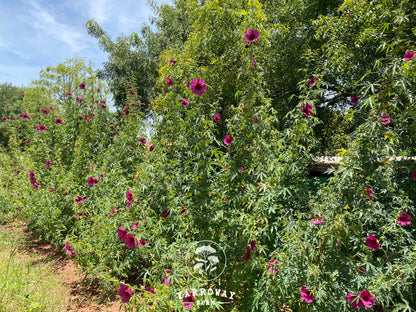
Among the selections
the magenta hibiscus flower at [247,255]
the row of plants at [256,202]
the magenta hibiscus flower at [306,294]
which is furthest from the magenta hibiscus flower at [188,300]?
the magenta hibiscus flower at [306,294]

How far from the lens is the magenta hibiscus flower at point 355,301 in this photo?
5.79 ft

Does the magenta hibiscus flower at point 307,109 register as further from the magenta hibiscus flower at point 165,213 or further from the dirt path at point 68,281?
the dirt path at point 68,281

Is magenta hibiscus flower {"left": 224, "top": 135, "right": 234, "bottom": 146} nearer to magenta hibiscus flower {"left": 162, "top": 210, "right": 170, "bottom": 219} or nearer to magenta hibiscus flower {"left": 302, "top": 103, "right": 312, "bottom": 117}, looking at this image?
magenta hibiscus flower {"left": 302, "top": 103, "right": 312, "bottom": 117}

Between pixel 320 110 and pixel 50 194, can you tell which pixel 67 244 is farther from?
pixel 320 110

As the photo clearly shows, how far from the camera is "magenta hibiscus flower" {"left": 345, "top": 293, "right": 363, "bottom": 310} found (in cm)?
177

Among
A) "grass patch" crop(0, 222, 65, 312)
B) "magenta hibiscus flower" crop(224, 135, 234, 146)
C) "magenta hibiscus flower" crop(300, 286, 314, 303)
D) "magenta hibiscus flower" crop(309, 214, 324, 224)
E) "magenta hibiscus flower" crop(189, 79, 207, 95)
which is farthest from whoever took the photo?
"grass patch" crop(0, 222, 65, 312)

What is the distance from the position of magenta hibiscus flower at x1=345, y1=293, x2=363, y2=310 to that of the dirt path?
242 centimetres

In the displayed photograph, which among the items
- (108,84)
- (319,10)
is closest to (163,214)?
(319,10)

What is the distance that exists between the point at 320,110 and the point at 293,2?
2.81 meters

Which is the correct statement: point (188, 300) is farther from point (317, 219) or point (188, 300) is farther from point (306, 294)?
point (317, 219)

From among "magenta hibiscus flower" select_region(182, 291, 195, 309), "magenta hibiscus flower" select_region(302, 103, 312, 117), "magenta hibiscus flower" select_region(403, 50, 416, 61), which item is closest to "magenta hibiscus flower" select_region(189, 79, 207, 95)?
"magenta hibiscus flower" select_region(302, 103, 312, 117)

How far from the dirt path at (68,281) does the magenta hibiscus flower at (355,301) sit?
2.42 metres

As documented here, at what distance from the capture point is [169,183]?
284 centimetres

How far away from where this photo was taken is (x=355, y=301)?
1798 millimetres
